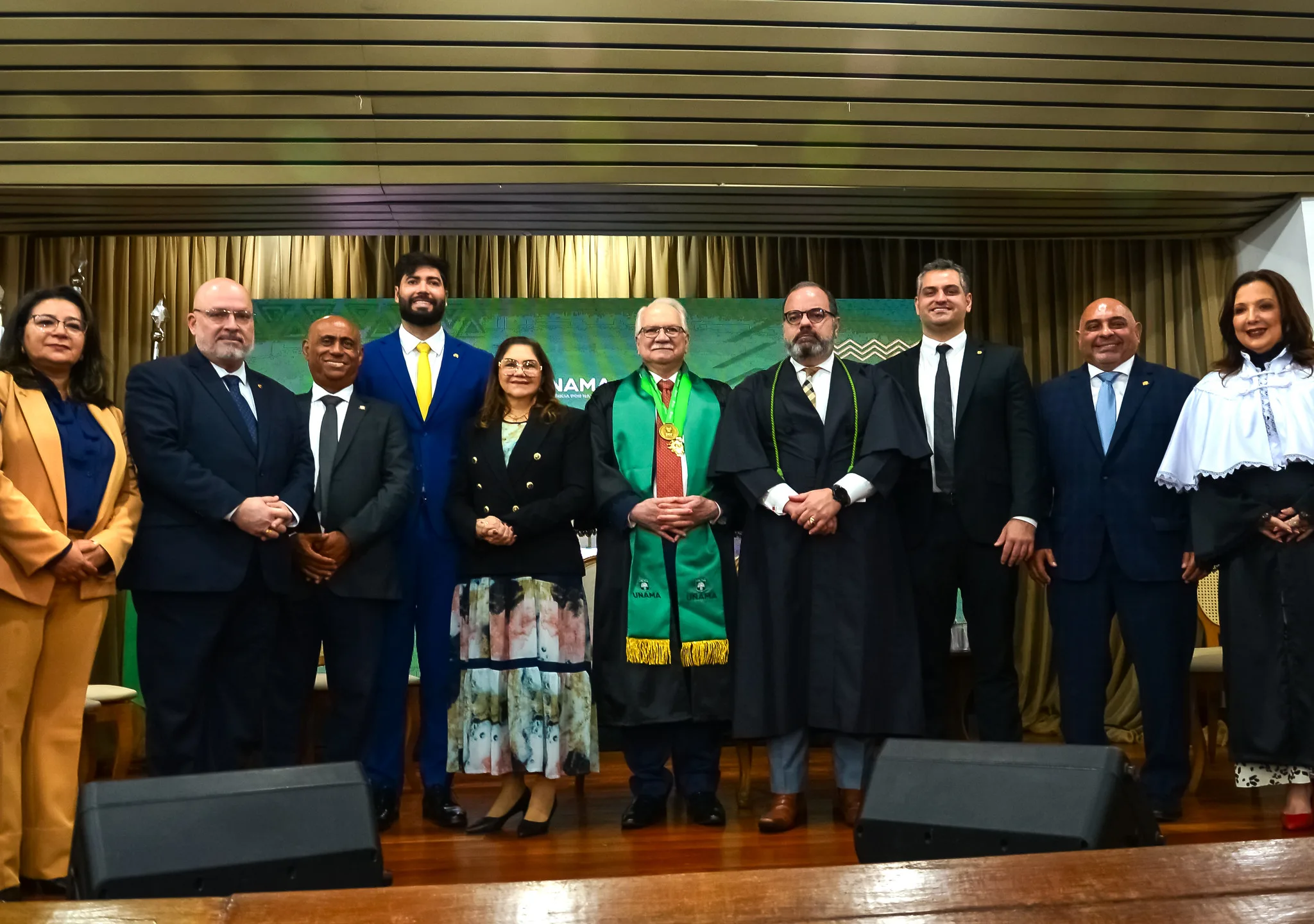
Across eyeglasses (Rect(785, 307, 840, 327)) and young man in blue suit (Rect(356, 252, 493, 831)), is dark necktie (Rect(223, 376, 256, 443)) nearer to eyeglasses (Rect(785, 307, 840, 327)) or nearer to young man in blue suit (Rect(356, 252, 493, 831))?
young man in blue suit (Rect(356, 252, 493, 831))

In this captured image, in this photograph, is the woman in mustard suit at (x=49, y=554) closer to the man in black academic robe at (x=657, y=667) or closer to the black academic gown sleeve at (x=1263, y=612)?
the man in black academic robe at (x=657, y=667)

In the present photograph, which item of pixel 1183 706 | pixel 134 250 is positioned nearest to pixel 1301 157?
pixel 1183 706

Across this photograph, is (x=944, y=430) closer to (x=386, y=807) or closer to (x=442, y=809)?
(x=442, y=809)

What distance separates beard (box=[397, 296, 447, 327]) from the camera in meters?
4.05

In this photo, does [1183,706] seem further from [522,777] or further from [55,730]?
[55,730]

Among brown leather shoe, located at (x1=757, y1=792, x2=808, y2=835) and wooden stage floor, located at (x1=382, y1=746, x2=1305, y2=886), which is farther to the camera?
brown leather shoe, located at (x1=757, y1=792, x2=808, y2=835)

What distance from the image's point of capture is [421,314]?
4.05 m

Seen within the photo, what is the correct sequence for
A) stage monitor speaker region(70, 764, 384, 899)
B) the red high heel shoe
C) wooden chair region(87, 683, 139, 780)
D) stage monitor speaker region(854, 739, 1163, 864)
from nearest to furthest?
1. stage monitor speaker region(70, 764, 384, 899)
2. stage monitor speaker region(854, 739, 1163, 864)
3. the red high heel shoe
4. wooden chair region(87, 683, 139, 780)

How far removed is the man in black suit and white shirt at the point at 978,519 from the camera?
3.86 meters

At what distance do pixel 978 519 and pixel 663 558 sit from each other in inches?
40.9

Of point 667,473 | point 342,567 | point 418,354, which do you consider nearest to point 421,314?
point 418,354

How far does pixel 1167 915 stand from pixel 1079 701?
114 inches

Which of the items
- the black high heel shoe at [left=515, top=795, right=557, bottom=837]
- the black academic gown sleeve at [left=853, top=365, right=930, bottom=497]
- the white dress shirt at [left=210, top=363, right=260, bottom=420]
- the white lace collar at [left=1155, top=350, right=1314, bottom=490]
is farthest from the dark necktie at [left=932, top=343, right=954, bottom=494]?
the white dress shirt at [left=210, top=363, right=260, bottom=420]

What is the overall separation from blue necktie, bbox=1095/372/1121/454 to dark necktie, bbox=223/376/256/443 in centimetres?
272
